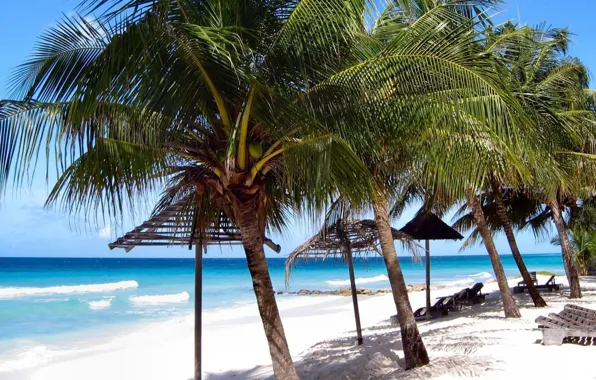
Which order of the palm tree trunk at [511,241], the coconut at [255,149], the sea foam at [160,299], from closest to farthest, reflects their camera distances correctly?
1. the coconut at [255,149]
2. the palm tree trunk at [511,241]
3. the sea foam at [160,299]

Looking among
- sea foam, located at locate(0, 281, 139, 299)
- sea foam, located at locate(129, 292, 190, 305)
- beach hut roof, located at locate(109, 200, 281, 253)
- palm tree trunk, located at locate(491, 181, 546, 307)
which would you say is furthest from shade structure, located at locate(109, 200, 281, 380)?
sea foam, located at locate(0, 281, 139, 299)

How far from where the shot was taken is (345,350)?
28.7ft

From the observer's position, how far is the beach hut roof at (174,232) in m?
6.23

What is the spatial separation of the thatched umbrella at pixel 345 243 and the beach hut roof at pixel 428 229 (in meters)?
2.07

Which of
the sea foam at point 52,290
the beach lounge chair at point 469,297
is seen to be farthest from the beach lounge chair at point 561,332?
the sea foam at point 52,290

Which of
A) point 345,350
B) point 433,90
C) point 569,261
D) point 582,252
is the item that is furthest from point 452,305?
point 582,252

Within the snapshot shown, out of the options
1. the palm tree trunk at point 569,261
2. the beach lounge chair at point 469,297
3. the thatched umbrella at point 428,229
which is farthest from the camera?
the beach lounge chair at point 469,297

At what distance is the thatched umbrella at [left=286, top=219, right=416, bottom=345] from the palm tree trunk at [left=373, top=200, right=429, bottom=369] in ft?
5.68

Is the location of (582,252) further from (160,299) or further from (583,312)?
(160,299)

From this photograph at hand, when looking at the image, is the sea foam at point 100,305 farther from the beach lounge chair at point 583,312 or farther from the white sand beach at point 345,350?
the beach lounge chair at point 583,312

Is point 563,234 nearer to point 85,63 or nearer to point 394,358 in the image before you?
point 394,358

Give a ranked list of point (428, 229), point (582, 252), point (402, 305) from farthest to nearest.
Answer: point (582, 252)
point (428, 229)
point (402, 305)

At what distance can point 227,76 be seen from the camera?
4.08 metres

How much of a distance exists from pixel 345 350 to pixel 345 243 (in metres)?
1.73
